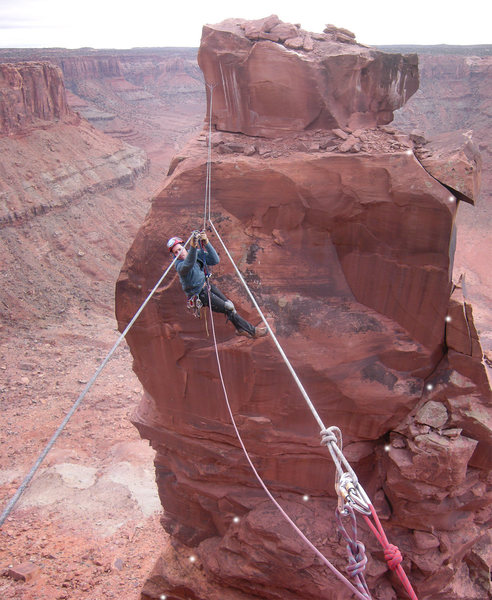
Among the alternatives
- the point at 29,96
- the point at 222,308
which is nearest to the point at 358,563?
the point at 222,308

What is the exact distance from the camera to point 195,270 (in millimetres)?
7195

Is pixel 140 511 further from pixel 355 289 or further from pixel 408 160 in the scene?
pixel 408 160

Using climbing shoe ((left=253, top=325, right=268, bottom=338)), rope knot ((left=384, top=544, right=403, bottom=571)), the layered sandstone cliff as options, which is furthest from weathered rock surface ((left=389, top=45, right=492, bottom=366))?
rope knot ((left=384, top=544, right=403, bottom=571))

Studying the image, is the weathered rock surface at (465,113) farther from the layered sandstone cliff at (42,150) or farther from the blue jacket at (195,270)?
the blue jacket at (195,270)

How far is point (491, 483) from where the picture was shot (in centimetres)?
841

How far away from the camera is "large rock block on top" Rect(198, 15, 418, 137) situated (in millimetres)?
8734

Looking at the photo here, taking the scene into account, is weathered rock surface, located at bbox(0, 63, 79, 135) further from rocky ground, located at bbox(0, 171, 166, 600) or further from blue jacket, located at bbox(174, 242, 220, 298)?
blue jacket, located at bbox(174, 242, 220, 298)

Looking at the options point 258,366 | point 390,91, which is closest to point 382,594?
point 258,366

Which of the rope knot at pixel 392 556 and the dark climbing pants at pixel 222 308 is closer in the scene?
the rope knot at pixel 392 556

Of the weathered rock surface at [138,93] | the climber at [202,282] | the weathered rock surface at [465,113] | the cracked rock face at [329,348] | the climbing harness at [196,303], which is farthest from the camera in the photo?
the weathered rock surface at [138,93]

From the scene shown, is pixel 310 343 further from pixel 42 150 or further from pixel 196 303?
pixel 42 150

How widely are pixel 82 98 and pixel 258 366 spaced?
5801cm

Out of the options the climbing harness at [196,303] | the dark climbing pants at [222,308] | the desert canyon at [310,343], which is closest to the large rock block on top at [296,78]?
the desert canyon at [310,343]

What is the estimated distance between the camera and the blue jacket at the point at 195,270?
690cm
